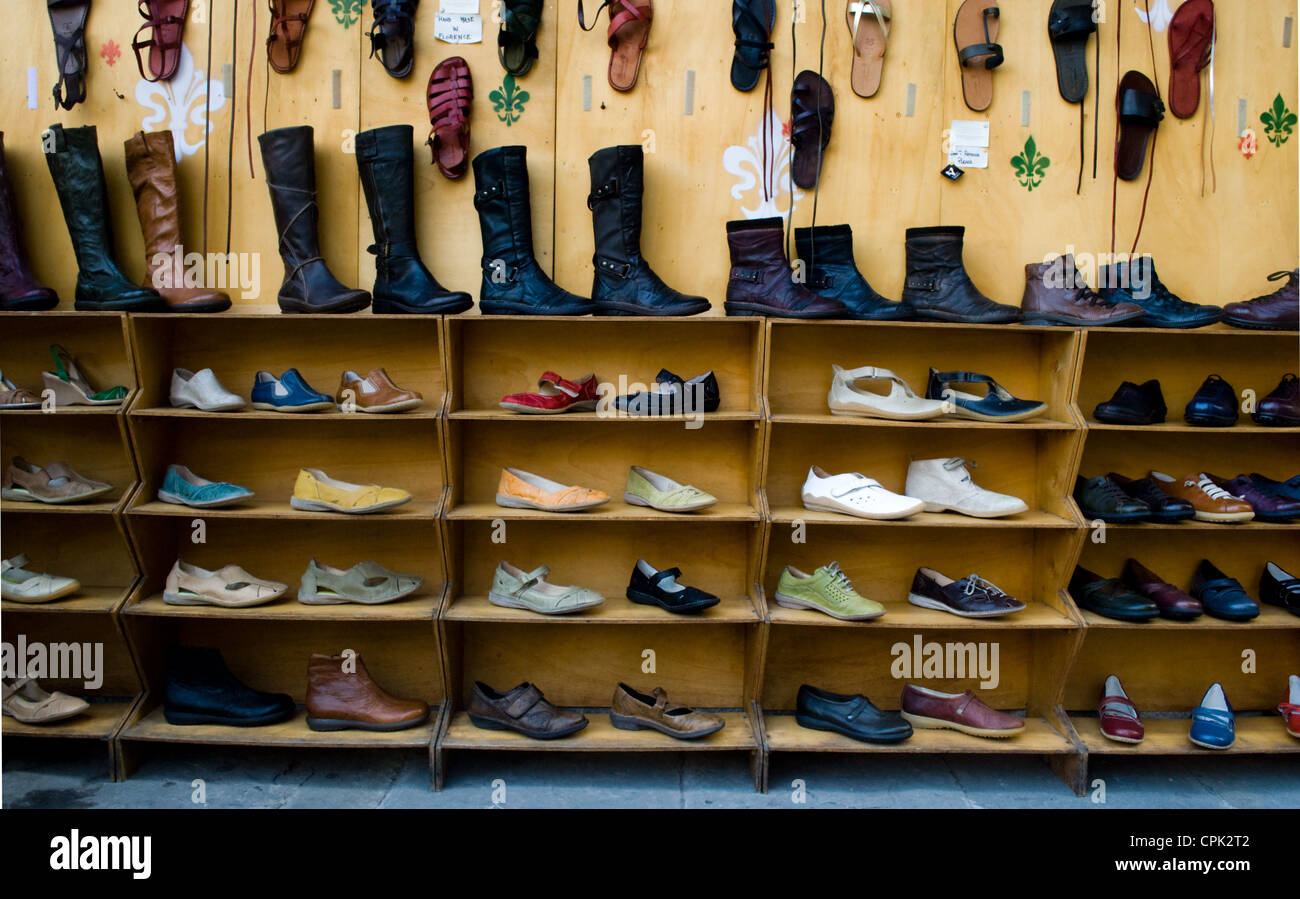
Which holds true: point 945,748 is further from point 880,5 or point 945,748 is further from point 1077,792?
→ point 880,5

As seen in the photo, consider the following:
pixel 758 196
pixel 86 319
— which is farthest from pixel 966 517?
pixel 86 319

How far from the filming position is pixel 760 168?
352cm

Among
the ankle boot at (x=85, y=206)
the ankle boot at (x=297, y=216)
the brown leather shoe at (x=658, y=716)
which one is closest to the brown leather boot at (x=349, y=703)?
the brown leather shoe at (x=658, y=716)

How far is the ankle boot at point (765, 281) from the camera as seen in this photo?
325 cm

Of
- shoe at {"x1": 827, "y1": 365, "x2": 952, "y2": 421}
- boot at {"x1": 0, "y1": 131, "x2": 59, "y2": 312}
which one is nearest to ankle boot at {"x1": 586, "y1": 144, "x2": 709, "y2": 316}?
shoe at {"x1": 827, "y1": 365, "x2": 952, "y2": 421}

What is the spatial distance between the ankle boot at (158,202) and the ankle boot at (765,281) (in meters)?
1.81

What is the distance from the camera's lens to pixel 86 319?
3514 millimetres

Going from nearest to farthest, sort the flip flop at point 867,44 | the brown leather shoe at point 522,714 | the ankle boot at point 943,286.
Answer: the brown leather shoe at point 522,714 < the ankle boot at point 943,286 < the flip flop at point 867,44

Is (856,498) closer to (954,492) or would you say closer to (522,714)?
(954,492)

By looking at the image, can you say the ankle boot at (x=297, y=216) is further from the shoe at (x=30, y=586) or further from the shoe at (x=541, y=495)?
the shoe at (x=30, y=586)

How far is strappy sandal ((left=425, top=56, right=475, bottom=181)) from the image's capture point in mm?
3383

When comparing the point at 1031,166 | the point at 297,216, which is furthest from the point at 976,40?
the point at 297,216

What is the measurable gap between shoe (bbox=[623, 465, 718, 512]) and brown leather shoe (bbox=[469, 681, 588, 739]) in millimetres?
763

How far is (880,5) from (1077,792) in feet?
9.59
